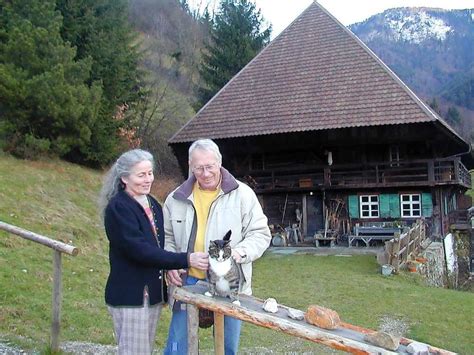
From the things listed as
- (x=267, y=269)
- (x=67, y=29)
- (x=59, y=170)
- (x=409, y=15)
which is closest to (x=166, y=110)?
(x=67, y=29)

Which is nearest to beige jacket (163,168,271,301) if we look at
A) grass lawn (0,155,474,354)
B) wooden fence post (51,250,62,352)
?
wooden fence post (51,250,62,352)

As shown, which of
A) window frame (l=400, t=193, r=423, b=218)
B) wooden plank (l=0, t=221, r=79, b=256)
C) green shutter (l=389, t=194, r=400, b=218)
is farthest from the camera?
green shutter (l=389, t=194, r=400, b=218)

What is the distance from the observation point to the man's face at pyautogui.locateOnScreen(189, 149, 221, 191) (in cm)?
326

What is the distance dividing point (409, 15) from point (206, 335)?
13801cm

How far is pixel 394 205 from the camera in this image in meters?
19.2

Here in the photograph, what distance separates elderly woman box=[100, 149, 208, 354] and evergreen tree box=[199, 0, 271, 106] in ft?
87.6

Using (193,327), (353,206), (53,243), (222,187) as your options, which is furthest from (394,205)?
(193,327)

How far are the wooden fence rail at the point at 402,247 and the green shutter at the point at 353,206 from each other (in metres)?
3.45

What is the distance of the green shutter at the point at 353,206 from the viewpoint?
19594 millimetres

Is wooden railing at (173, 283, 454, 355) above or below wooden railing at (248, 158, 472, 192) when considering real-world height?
below

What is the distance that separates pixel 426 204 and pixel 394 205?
46.1 inches

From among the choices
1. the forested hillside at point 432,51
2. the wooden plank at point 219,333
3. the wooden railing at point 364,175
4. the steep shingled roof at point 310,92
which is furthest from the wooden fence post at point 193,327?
the forested hillside at point 432,51

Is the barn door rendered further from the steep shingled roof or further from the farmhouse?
the steep shingled roof

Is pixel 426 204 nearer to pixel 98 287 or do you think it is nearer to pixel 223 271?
pixel 98 287
